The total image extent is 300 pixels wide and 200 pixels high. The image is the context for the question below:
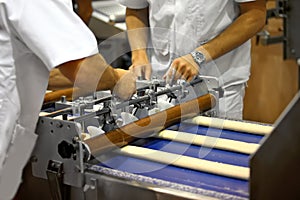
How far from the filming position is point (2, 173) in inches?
50.8

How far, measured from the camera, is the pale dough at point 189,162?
1.12 metres

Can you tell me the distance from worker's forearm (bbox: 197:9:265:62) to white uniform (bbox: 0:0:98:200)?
0.67m

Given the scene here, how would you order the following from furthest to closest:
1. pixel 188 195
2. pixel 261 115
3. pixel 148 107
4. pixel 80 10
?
pixel 261 115, pixel 80 10, pixel 148 107, pixel 188 195

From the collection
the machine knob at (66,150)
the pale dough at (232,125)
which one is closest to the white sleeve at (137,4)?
the pale dough at (232,125)

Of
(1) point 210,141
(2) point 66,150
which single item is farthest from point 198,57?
(2) point 66,150

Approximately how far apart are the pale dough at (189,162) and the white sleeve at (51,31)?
282 mm

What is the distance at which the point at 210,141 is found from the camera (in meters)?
1.33

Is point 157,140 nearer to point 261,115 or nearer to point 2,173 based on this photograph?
point 2,173

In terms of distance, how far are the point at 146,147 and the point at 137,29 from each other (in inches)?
29.9

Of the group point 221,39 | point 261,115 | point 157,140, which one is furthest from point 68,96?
point 261,115

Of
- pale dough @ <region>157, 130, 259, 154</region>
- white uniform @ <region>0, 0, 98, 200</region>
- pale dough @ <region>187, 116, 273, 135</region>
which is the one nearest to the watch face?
pale dough @ <region>187, 116, 273, 135</region>

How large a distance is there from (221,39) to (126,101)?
21.2 inches

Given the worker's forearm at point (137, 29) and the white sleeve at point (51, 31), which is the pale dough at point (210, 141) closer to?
the white sleeve at point (51, 31)

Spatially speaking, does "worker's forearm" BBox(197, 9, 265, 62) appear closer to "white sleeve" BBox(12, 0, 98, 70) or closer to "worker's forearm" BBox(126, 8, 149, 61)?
"worker's forearm" BBox(126, 8, 149, 61)
